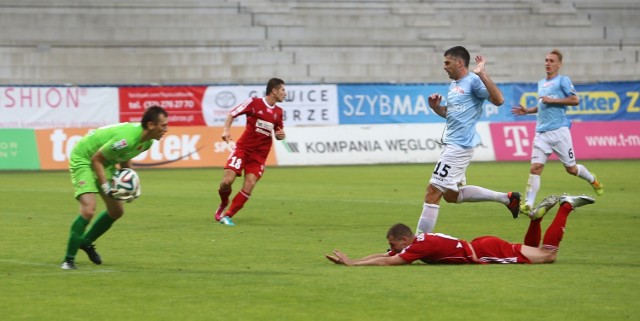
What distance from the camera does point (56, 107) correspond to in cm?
2950

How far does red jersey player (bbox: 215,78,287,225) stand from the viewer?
17.2 meters

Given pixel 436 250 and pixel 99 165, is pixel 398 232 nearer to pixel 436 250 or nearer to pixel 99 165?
pixel 436 250

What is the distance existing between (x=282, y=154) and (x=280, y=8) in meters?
10.0

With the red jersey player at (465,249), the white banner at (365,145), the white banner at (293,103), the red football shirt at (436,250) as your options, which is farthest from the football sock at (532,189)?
the white banner at (293,103)

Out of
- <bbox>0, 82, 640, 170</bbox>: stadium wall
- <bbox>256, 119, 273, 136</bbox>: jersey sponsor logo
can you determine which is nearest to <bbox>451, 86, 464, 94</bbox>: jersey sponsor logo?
<bbox>256, 119, 273, 136</bbox>: jersey sponsor logo

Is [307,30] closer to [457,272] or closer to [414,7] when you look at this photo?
[414,7]

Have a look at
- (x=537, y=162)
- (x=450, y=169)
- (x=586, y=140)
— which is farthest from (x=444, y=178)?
(x=586, y=140)

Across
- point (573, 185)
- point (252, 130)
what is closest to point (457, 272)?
point (252, 130)

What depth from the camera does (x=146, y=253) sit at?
1308 centimetres

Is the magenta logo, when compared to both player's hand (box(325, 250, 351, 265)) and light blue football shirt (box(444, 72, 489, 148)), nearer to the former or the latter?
light blue football shirt (box(444, 72, 489, 148))

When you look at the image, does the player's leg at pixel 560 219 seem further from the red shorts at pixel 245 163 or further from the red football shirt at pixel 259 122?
the red football shirt at pixel 259 122

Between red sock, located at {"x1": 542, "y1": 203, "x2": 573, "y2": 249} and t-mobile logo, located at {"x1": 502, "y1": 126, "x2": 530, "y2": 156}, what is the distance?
20978mm

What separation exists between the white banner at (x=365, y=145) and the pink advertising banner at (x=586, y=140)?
0.45m

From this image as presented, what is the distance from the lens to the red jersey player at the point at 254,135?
17.2m
